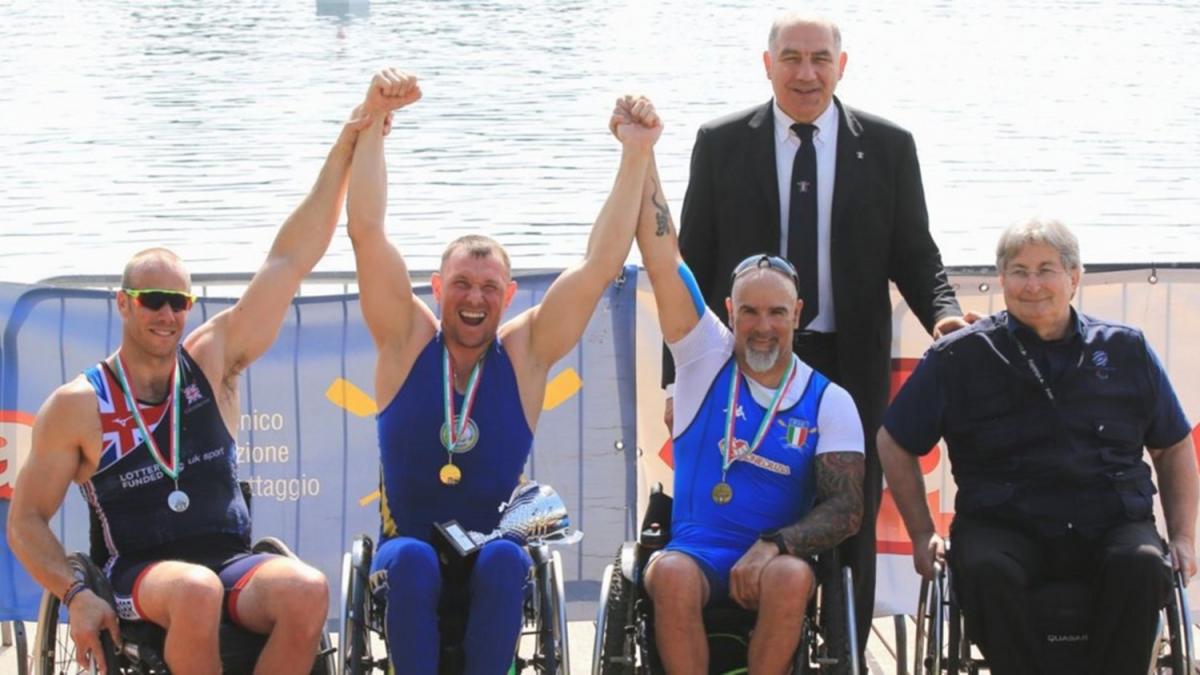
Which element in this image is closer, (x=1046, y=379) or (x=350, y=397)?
(x=1046, y=379)

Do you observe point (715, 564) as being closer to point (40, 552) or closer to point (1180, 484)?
point (1180, 484)

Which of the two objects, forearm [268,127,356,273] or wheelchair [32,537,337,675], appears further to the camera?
forearm [268,127,356,273]

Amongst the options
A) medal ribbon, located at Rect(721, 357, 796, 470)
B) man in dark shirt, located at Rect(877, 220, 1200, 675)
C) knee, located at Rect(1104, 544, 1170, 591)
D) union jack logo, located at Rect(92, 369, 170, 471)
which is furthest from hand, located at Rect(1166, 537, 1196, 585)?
union jack logo, located at Rect(92, 369, 170, 471)

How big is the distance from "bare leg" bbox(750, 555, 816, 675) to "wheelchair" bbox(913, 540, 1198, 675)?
1.38 feet

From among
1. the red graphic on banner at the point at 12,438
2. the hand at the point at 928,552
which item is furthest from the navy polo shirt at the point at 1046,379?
the red graphic on banner at the point at 12,438

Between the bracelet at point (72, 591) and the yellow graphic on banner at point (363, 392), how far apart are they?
6.14ft

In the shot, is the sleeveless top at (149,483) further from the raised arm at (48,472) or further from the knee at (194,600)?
the knee at (194,600)

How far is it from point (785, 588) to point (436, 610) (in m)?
0.97

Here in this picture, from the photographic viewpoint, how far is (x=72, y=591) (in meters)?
4.74

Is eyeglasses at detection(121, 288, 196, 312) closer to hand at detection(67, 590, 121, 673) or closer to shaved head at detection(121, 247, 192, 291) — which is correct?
shaved head at detection(121, 247, 192, 291)

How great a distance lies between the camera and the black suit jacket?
18.5ft

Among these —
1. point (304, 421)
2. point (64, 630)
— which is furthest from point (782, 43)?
point (64, 630)

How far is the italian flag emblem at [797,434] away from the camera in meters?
5.24

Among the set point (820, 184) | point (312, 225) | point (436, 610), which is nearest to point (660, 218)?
point (820, 184)
